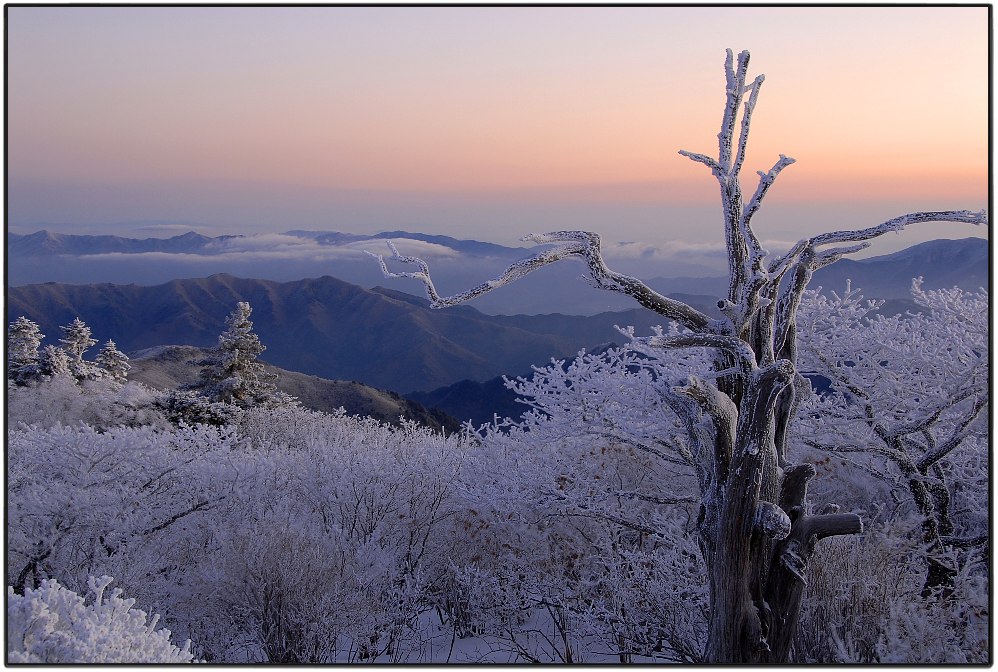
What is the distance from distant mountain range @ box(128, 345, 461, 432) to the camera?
36531 mm

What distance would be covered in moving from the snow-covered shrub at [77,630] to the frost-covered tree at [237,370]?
67.2 ft

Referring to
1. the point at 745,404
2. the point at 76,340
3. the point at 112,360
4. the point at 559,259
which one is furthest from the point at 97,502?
the point at 112,360

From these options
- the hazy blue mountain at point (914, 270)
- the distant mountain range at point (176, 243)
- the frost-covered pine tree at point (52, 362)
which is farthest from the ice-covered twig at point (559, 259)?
the frost-covered pine tree at point (52, 362)

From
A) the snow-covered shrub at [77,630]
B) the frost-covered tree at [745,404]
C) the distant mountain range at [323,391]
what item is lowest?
the distant mountain range at [323,391]

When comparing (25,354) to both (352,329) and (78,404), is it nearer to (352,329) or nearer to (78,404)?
(78,404)

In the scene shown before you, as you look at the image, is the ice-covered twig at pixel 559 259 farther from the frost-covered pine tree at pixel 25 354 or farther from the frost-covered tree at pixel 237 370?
the frost-covered tree at pixel 237 370

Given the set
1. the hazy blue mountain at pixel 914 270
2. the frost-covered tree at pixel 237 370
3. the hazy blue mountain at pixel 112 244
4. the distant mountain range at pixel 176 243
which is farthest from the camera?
the frost-covered tree at pixel 237 370

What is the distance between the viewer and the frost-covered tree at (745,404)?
5.70 m

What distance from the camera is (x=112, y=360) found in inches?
1035

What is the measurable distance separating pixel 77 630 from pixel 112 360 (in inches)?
955

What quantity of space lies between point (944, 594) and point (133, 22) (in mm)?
10179

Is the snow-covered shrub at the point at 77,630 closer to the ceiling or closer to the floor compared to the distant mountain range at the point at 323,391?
closer to the ceiling

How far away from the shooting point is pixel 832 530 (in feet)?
19.1

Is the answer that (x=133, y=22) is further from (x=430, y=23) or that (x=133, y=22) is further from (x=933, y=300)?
(x=933, y=300)
